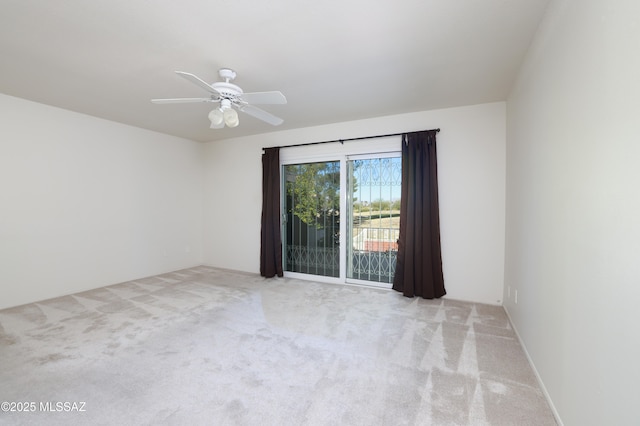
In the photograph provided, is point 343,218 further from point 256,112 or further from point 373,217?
point 256,112

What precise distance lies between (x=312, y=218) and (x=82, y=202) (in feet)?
11.0

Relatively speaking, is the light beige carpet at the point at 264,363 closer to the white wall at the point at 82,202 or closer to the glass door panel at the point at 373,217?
the white wall at the point at 82,202

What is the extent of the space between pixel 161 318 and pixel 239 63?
9.03 feet

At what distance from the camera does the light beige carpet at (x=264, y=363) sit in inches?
65.4

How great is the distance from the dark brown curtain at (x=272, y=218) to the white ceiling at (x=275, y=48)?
4.77 ft

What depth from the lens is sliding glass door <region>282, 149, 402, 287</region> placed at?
3994mm

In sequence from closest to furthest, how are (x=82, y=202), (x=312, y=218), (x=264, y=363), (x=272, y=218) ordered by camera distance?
(x=264, y=363)
(x=82, y=202)
(x=312, y=218)
(x=272, y=218)

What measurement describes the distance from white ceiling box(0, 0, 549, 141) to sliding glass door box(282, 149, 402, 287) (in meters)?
1.10

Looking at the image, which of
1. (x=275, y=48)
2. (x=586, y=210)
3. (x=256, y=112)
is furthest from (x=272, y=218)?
(x=586, y=210)

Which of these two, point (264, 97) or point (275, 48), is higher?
point (275, 48)

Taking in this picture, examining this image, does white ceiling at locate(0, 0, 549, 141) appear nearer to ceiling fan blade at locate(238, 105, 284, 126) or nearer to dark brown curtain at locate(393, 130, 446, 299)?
ceiling fan blade at locate(238, 105, 284, 126)

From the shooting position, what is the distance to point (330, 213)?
438 centimetres

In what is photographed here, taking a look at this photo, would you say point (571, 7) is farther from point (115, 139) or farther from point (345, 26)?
point (115, 139)

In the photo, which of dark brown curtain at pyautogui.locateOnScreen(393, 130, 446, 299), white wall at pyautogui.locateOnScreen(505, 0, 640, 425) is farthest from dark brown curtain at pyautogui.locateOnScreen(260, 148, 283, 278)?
white wall at pyautogui.locateOnScreen(505, 0, 640, 425)
